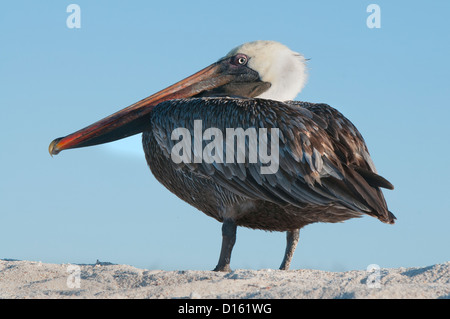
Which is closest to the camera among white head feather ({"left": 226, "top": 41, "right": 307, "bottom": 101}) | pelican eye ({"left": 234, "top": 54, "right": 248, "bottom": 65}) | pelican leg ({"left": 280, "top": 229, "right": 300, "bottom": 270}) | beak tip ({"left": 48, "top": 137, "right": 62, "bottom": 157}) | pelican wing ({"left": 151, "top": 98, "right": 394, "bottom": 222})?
pelican wing ({"left": 151, "top": 98, "right": 394, "bottom": 222})

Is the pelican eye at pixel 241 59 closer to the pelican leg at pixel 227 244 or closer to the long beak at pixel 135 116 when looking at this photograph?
the long beak at pixel 135 116

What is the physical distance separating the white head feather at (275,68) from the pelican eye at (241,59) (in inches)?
2.2

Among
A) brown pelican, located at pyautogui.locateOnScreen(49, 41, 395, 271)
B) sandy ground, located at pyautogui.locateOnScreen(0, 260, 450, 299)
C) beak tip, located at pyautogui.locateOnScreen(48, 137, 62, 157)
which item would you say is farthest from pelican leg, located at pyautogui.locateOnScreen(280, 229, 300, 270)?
beak tip, located at pyautogui.locateOnScreen(48, 137, 62, 157)

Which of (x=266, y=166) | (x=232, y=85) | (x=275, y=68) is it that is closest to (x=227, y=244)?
(x=266, y=166)

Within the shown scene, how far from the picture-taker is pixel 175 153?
24.3 ft

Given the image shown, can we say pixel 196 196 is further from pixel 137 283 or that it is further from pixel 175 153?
pixel 137 283

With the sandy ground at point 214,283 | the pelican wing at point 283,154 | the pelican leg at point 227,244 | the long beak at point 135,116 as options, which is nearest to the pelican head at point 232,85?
the long beak at point 135,116

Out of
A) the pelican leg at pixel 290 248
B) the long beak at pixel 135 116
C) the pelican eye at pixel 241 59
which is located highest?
the pelican eye at pixel 241 59

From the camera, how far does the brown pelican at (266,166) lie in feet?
21.9

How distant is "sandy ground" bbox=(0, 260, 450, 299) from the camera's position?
205 inches

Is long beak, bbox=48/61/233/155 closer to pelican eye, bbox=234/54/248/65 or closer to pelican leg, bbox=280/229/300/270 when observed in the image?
pelican eye, bbox=234/54/248/65

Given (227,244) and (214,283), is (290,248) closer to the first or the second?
(227,244)
